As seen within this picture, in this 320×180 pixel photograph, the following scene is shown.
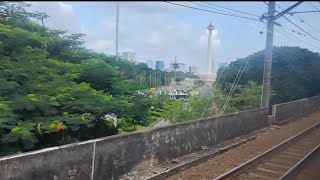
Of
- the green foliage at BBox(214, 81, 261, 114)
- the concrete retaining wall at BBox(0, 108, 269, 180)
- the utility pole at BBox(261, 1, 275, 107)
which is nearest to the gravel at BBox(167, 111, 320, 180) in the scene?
the concrete retaining wall at BBox(0, 108, 269, 180)

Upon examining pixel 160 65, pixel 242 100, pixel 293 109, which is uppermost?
pixel 160 65

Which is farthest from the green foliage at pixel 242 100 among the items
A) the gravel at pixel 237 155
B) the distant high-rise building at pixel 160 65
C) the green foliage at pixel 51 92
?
the distant high-rise building at pixel 160 65

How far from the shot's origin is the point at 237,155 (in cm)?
1294

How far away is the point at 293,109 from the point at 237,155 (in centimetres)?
1392

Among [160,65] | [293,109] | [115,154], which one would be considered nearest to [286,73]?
[293,109]

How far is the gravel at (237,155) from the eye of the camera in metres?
10.2

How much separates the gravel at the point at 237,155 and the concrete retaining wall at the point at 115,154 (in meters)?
0.86

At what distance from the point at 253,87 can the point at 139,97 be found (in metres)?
14.8

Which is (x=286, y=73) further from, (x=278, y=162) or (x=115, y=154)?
(x=115, y=154)

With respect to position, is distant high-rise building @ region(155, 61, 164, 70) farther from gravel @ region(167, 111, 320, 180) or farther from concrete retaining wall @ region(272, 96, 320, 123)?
gravel @ region(167, 111, 320, 180)

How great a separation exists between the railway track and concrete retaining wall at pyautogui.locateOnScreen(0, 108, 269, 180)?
2.05 m

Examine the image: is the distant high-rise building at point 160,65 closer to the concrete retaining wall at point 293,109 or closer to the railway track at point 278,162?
the concrete retaining wall at point 293,109

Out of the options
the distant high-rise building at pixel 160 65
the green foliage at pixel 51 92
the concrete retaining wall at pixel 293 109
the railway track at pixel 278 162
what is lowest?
the railway track at pixel 278 162

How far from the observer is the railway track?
10.4m
